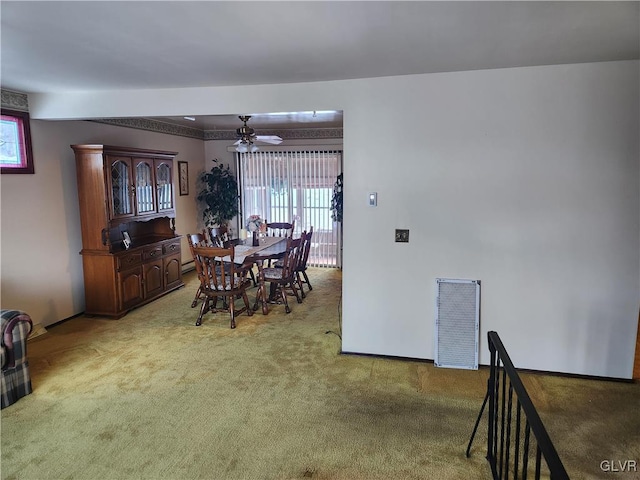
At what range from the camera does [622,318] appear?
3189 millimetres

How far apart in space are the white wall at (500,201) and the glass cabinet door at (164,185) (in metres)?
2.12

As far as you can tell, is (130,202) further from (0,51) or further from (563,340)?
(563,340)

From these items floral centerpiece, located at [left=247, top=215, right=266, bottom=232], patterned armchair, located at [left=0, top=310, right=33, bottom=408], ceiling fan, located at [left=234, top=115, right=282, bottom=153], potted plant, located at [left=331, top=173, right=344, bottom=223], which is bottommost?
patterned armchair, located at [left=0, top=310, right=33, bottom=408]

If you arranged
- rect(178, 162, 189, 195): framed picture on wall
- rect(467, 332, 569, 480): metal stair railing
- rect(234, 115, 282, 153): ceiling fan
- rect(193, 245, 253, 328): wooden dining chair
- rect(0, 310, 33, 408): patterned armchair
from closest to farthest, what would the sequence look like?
rect(467, 332, 569, 480): metal stair railing
rect(0, 310, 33, 408): patterned armchair
rect(193, 245, 253, 328): wooden dining chair
rect(234, 115, 282, 153): ceiling fan
rect(178, 162, 189, 195): framed picture on wall

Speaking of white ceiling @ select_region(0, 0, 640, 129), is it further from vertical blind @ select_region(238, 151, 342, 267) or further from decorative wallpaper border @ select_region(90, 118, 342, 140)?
vertical blind @ select_region(238, 151, 342, 267)

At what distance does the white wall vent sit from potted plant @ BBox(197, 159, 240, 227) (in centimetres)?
479

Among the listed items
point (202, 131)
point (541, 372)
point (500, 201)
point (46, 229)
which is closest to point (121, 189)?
point (46, 229)

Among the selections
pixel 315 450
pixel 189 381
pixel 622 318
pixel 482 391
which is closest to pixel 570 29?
pixel 622 318

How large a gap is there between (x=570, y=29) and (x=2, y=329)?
4.02 meters

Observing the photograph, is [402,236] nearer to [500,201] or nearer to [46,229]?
[500,201]

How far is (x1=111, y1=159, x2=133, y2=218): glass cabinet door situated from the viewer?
4687 millimetres

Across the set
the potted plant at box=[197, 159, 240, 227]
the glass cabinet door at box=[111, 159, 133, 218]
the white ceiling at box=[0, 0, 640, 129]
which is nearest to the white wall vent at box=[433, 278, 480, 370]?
the white ceiling at box=[0, 0, 640, 129]

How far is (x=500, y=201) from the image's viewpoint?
3275 mm

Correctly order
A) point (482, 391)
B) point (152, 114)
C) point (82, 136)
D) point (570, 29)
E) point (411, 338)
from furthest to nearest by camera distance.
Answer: point (82, 136) → point (152, 114) → point (411, 338) → point (482, 391) → point (570, 29)
